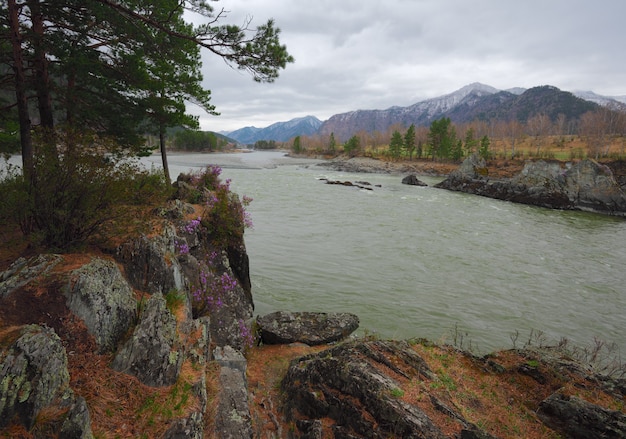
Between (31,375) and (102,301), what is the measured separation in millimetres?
1746

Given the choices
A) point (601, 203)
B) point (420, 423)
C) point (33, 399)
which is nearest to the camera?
point (33, 399)

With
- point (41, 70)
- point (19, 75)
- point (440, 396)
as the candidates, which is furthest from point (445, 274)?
point (41, 70)

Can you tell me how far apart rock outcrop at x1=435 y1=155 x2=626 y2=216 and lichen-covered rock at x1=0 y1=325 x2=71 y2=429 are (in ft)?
193

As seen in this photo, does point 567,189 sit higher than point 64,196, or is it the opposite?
point 64,196

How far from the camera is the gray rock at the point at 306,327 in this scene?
11.1 meters

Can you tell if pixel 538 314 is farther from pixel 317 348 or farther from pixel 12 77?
pixel 12 77

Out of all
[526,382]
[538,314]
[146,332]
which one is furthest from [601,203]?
[146,332]

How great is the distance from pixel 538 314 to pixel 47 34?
22127mm

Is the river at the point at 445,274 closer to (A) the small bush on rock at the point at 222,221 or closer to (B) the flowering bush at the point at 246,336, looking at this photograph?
(B) the flowering bush at the point at 246,336

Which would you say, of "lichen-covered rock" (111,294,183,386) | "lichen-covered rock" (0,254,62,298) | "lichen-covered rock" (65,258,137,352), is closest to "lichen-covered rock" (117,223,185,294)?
"lichen-covered rock" (65,258,137,352)

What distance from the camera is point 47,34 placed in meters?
10.5

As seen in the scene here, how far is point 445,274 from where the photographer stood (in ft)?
60.4

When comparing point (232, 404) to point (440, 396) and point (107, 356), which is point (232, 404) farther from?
point (440, 396)

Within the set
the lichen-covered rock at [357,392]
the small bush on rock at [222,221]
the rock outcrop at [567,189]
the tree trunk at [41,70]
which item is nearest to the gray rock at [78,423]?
the lichen-covered rock at [357,392]
